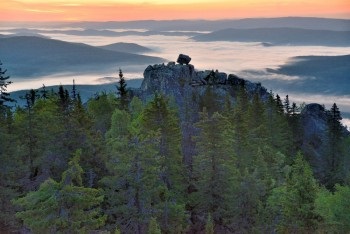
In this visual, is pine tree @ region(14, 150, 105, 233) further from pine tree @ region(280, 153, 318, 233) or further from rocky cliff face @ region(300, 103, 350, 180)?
rocky cliff face @ region(300, 103, 350, 180)

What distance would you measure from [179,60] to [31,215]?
7042cm

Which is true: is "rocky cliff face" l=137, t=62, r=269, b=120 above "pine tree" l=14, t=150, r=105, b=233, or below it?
above

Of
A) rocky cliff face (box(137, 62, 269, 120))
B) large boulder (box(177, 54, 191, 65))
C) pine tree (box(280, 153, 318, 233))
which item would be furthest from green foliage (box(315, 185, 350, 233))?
large boulder (box(177, 54, 191, 65))

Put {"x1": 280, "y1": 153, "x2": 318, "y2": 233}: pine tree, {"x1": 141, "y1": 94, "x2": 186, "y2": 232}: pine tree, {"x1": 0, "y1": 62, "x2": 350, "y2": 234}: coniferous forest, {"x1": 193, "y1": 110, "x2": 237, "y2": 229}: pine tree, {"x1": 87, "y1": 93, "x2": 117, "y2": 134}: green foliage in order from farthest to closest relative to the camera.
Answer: {"x1": 87, "y1": 93, "x2": 117, "y2": 134}: green foliage, {"x1": 193, "y1": 110, "x2": 237, "y2": 229}: pine tree, {"x1": 141, "y1": 94, "x2": 186, "y2": 232}: pine tree, {"x1": 280, "y1": 153, "x2": 318, "y2": 233}: pine tree, {"x1": 0, "y1": 62, "x2": 350, "y2": 234}: coniferous forest

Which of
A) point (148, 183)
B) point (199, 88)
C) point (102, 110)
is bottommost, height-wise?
point (148, 183)

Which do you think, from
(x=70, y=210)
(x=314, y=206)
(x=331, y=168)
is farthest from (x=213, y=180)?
(x=331, y=168)

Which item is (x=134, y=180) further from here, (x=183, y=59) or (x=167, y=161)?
(x=183, y=59)

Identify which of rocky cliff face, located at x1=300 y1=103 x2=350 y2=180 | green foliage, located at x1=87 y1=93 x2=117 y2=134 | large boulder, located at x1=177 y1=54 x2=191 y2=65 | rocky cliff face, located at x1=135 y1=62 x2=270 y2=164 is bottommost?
rocky cliff face, located at x1=300 y1=103 x2=350 y2=180

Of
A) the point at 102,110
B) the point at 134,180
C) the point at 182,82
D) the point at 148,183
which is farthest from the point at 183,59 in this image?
the point at 134,180

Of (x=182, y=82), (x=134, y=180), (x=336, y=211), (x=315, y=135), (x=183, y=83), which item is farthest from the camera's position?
(x=315, y=135)

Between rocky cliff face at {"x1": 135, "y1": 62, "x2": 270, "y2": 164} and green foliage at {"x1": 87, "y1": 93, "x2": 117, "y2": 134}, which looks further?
rocky cliff face at {"x1": 135, "y1": 62, "x2": 270, "y2": 164}

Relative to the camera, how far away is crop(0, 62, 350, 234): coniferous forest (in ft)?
68.3

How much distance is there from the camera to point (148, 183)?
90.2 feet

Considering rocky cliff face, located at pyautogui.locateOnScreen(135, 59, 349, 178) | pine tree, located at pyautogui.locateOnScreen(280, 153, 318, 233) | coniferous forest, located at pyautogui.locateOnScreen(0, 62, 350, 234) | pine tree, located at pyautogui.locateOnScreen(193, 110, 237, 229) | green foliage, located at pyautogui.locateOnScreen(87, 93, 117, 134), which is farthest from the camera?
rocky cliff face, located at pyautogui.locateOnScreen(135, 59, 349, 178)
